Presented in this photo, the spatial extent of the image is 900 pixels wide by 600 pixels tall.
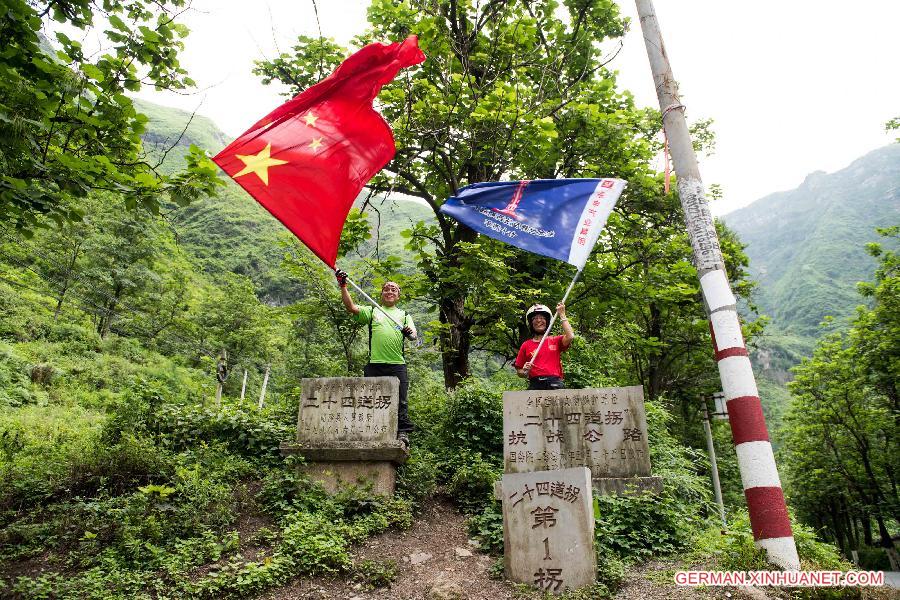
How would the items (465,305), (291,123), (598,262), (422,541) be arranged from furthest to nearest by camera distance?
1. (598,262)
2. (465,305)
3. (422,541)
4. (291,123)

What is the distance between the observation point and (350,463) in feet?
24.6

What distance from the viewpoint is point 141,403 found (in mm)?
8578

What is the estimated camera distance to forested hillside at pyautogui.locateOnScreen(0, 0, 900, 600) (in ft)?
17.6

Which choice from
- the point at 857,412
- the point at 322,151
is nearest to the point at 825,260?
the point at 857,412

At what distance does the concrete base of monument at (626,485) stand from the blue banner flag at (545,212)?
2.64 meters

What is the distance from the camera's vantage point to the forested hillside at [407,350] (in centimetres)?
537

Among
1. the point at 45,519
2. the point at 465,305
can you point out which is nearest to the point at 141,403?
the point at 45,519

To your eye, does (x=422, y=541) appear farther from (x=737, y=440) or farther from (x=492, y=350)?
(x=492, y=350)

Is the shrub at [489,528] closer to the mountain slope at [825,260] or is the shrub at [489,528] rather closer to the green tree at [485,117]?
the green tree at [485,117]

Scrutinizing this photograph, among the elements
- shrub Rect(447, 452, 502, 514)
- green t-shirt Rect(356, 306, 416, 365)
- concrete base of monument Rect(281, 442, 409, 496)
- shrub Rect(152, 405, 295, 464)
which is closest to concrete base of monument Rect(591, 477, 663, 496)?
shrub Rect(447, 452, 502, 514)

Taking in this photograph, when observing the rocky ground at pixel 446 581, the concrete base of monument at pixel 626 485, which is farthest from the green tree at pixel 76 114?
the concrete base of monument at pixel 626 485

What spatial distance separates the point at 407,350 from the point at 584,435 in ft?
17.4

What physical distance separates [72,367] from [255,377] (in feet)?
61.4

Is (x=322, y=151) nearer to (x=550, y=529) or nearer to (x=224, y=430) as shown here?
(x=550, y=529)
